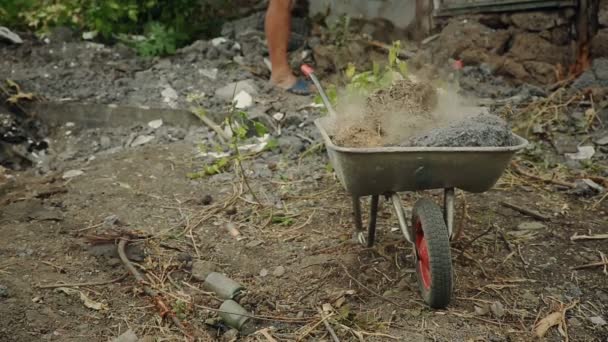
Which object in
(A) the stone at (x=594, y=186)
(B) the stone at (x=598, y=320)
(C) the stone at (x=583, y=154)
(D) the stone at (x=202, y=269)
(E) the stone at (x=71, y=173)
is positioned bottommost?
(C) the stone at (x=583, y=154)

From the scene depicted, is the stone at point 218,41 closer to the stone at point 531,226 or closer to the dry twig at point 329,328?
the stone at point 531,226

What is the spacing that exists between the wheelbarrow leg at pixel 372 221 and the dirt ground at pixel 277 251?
0.10 meters

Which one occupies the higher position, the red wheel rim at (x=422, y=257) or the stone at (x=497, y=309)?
the red wheel rim at (x=422, y=257)

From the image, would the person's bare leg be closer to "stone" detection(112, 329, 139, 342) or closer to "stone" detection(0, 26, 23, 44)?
"stone" detection(0, 26, 23, 44)

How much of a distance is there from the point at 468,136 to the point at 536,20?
347 centimetres

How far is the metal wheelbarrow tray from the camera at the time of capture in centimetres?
250

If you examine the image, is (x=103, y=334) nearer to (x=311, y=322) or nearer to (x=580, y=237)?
(x=311, y=322)

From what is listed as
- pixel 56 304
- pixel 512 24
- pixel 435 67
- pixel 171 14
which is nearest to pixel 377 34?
pixel 435 67

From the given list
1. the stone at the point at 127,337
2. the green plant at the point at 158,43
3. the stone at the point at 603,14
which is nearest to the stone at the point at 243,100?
the green plant at the point at 158,43

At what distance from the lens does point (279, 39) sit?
17.6 ft

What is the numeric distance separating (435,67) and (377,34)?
0.82 metres

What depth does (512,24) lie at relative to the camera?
5.66 metres

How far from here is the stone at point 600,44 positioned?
17.1 feet

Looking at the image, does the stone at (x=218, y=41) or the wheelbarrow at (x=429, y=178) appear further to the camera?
the stone at (x=218, y=41)
